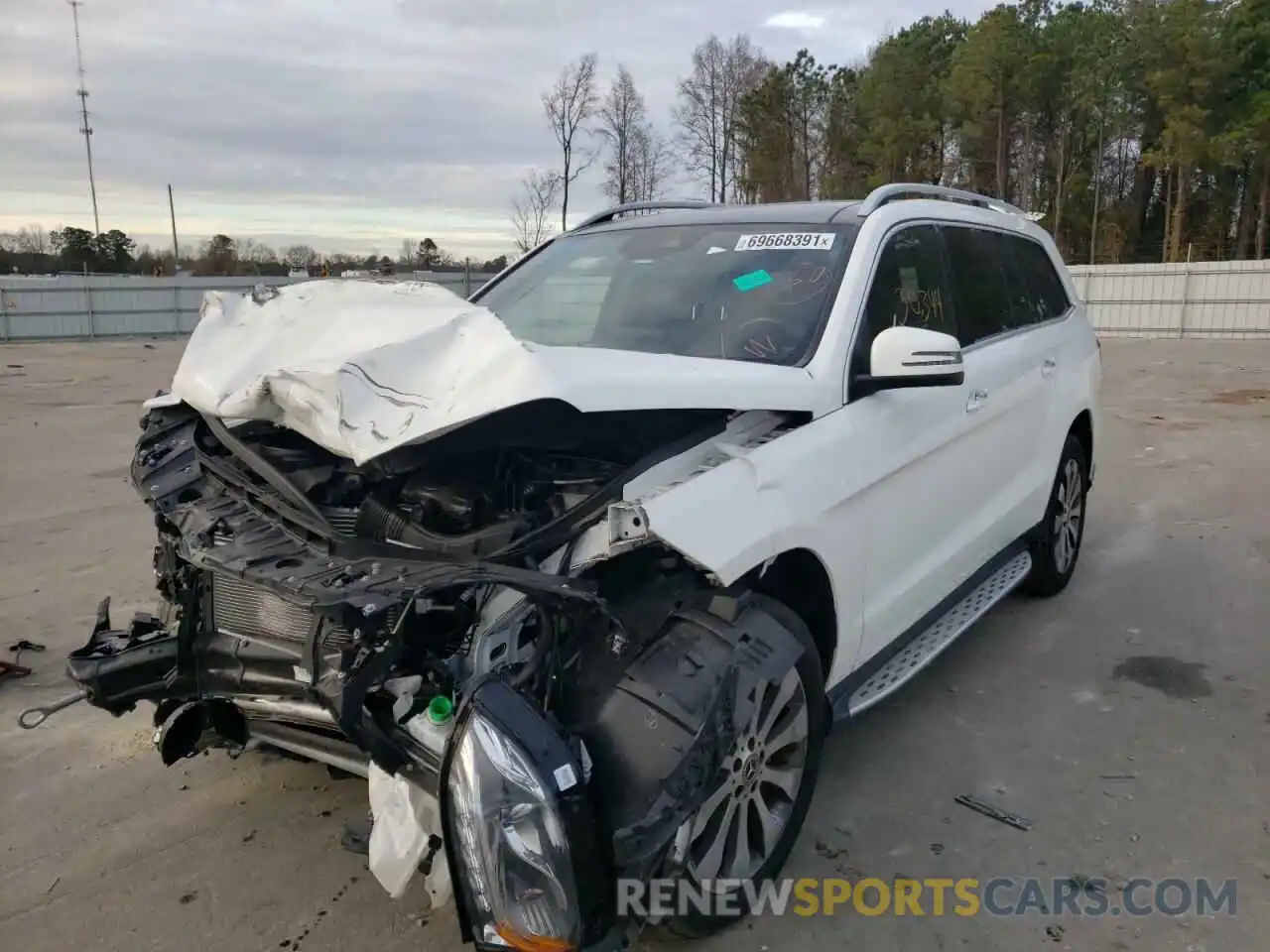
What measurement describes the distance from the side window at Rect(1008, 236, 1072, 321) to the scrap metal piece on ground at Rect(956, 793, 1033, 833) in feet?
8.58

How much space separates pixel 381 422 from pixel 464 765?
0.86m

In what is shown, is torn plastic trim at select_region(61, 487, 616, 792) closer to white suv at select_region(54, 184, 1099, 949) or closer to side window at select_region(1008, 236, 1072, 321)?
white suv at select_region(54, 184, 1099, 949)

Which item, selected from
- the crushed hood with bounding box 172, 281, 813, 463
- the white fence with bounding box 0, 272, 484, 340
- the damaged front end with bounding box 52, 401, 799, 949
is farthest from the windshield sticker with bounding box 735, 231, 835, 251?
the white fence with bounding box 0, 272, 484, 340

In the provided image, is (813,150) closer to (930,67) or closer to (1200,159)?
(930,67)

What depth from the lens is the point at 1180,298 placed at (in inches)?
1196

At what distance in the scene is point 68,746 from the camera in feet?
12.6

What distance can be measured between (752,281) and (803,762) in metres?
1.68

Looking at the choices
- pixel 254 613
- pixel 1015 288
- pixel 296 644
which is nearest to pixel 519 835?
pixel 296 644

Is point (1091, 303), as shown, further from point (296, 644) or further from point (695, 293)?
point (296, 644)

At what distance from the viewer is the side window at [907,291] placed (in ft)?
11.4

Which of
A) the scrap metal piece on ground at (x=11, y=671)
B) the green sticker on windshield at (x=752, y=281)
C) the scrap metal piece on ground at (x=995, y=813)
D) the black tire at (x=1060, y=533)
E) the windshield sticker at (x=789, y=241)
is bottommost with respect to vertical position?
the scrap metal piece on ground at (x=995, y=813)

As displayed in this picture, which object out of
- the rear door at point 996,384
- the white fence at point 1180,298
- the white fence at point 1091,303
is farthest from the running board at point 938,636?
the white fence at point 1180,298

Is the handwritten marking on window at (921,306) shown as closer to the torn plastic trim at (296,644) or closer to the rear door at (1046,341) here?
the rear door at (1046,341)

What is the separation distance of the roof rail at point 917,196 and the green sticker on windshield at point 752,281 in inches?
18.9
